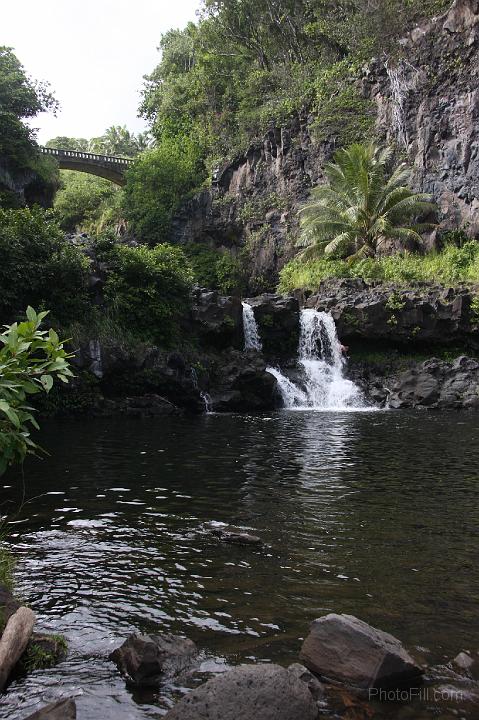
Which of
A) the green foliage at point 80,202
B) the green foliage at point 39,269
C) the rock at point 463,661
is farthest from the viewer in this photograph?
the green foliage at point 80,202

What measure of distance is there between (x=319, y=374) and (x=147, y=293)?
8.85m

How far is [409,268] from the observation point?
107ft

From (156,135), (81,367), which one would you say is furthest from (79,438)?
(156,135)

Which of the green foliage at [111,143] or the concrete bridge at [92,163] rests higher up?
the green foliage at [111,143]

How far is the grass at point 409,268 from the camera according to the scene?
3180 cm

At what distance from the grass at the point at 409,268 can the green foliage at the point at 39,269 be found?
595 inches

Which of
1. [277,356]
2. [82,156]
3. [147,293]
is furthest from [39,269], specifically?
[82,156]

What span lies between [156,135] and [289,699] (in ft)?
193

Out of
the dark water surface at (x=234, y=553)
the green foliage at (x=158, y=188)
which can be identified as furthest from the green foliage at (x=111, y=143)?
the dark water surface at (x=234, y=553)

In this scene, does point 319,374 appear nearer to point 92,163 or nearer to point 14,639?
point 14,639

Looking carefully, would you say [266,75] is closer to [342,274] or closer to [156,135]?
[156,135]

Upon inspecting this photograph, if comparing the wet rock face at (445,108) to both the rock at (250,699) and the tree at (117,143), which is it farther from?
the tree at (117,143)

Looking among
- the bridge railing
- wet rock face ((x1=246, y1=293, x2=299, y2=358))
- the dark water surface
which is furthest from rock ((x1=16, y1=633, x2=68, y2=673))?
the bridge railing

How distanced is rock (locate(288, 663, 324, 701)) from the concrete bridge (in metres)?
55.6
